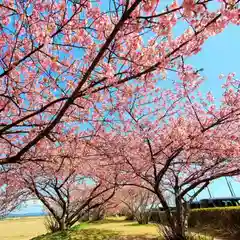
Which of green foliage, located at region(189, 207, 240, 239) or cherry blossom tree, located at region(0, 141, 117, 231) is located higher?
cherry blossom tree, located at region(0, 141, 117, 231)

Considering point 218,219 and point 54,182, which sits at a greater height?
point 54,182

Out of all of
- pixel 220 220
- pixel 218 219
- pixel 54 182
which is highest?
pixel 54 182

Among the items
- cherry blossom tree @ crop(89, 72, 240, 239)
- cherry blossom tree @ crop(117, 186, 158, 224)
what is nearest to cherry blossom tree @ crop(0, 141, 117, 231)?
cherry blossom tree @ crop(89, 72, 240, 239)

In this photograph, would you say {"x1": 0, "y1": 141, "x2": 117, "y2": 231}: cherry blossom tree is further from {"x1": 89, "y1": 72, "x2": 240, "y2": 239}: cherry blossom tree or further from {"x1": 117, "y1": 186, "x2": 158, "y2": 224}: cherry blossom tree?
{"x1": 117, "y1": 186, "x2": 158, "y2": 224}: cherry blossom tree

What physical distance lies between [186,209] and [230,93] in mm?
A: 4980

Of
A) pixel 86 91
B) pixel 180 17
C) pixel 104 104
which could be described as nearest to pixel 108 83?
pixel 86 91

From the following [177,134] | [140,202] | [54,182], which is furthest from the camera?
[140,202]

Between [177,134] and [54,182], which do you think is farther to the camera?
[54,182]

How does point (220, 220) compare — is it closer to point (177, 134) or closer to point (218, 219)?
point (218, 219)

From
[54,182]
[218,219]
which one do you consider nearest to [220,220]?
[218,219]

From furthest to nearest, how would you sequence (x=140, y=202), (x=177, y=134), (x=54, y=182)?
1. (x=140, y=202)
2. (x=54, y=182)
3. (x=177, y=134)

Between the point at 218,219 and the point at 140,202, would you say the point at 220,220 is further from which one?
the point at 140,202

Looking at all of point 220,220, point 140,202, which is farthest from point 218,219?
point 140,202

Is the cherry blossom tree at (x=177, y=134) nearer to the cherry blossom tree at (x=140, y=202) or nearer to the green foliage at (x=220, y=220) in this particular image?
the green foliage at (x=220, y=220)
